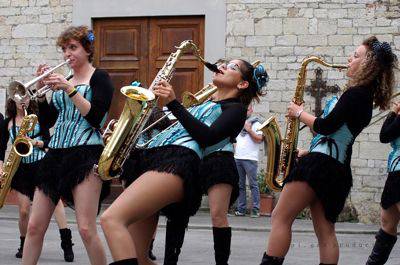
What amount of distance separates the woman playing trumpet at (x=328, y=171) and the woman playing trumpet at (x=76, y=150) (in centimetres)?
122

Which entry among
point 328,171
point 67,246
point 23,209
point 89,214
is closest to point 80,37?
point 89,214

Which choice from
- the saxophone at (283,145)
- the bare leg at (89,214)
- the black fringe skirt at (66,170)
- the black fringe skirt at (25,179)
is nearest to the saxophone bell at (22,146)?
the black fringe skirt at (66,170)

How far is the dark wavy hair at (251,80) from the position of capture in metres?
6.20

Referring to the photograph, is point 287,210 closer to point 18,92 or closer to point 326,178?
point 326,178

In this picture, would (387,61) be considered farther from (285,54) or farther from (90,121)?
(285,54)

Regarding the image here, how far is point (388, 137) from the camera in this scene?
26.4 feet

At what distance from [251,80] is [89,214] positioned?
1.40 m

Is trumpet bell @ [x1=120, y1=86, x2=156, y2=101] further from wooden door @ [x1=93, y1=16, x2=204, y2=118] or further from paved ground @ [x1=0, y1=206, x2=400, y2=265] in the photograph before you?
wooden door @ [x1=93, y1=16, x2=204, y2=118]

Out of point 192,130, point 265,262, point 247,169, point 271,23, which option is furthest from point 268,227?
point 192,130

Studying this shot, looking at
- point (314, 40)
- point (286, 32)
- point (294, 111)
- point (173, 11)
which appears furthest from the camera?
point (173, 11)

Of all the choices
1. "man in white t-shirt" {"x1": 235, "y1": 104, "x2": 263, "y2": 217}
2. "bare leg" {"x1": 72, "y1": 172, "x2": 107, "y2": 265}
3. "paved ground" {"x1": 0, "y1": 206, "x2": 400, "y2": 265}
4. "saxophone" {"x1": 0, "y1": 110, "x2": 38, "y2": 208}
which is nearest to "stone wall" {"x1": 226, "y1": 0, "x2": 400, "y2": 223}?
"man in white t-shirt" {"x1": 235, "y1": 104, "x2": 263, "y2": 217}

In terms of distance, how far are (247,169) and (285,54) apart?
2.21 m

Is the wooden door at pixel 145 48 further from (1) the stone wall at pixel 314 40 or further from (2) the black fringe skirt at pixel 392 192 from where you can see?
(2) the black fringe skirt at pixel 392 192

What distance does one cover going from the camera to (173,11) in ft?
54.3
